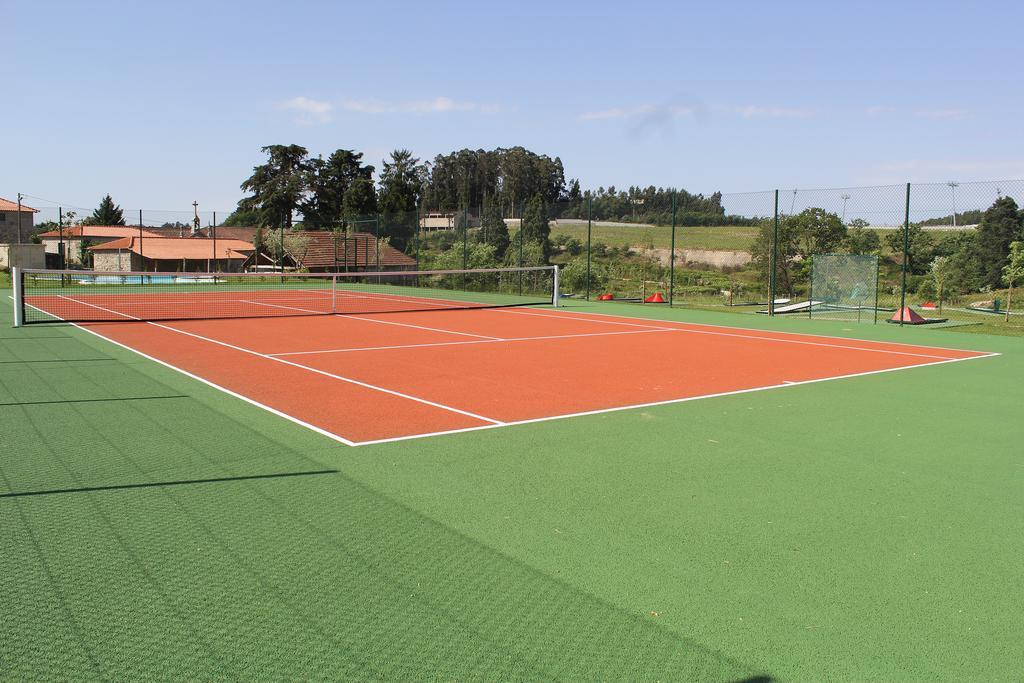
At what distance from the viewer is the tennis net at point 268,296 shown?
734 inches

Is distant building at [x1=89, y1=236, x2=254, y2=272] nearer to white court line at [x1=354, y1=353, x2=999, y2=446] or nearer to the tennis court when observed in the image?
the tennis court

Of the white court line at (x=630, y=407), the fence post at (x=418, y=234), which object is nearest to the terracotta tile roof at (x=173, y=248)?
the fence post at (x=418, y=234)

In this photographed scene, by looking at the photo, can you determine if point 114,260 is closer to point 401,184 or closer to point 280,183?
point 280,183

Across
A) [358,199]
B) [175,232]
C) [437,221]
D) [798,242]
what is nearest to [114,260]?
[175,232]

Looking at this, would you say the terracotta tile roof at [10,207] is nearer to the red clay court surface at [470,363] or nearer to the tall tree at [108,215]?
the tall tree at [108,215]

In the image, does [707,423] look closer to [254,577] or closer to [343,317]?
[254,577]

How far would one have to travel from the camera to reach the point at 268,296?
2716cm

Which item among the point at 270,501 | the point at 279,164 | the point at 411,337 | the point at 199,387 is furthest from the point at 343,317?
the point at 279,164

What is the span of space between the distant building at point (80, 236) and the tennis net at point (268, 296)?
29.5 meters

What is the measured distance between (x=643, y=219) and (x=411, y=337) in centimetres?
1617

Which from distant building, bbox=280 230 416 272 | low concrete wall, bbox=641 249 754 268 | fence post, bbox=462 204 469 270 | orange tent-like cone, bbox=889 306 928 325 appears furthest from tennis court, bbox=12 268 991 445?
distant building, bbox=280 230 416 272

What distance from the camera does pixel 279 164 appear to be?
86750 millimetres

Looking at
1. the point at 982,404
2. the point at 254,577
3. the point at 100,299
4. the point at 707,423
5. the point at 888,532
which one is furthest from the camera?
the point at 100,299

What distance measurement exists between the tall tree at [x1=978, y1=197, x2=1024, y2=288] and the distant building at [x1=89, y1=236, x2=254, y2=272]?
37.4 meters
